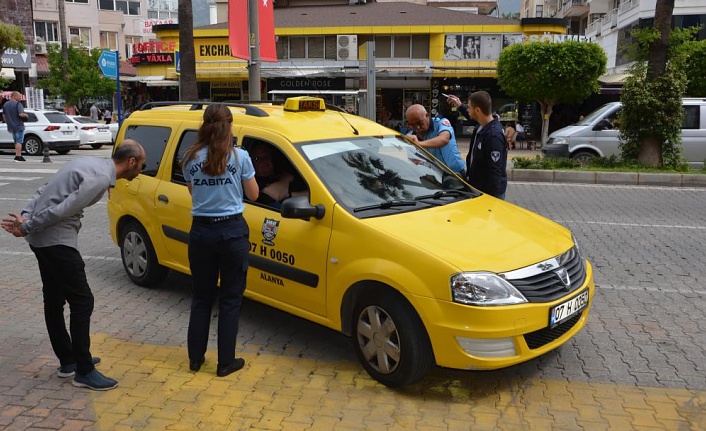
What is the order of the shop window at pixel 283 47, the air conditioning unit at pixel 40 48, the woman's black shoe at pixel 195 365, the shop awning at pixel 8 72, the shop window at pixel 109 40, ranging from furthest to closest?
the shop window at pixel 109 40 → the air conditioning unit at pixel 40 48 → the shop awning at pixel 8 72 → the shop window at pixel 283 47 → the woman's black shoe at pixel 195 365

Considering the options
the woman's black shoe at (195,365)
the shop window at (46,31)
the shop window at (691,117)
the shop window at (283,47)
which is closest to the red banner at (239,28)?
the woman's black shoe at (195,365)

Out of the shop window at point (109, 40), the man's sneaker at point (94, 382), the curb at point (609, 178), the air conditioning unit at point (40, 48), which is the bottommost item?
the man's sneaker at point (94, 382)

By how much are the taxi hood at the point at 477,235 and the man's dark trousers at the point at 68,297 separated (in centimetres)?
182

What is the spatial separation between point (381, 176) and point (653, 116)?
10986 mm

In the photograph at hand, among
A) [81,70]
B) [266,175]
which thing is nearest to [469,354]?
[266,175]

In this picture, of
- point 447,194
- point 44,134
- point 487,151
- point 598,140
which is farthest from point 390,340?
point 44,134

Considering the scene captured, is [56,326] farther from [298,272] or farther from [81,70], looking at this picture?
[81,70]

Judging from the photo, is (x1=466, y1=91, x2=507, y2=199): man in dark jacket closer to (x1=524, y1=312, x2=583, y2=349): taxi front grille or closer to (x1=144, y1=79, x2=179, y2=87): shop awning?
(x1=524, y1=312, x2=583, y2=349): taxi front grille

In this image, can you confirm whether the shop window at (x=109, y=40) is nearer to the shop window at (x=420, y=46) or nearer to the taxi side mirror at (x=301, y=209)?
the shop window at (x=420, y=46)

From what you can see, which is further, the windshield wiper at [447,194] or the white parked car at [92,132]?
the white parked car at [92,132]

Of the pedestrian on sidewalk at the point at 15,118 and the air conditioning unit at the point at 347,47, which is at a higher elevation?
the air conditioning unit at the point at 347,47

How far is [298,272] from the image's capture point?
449cm

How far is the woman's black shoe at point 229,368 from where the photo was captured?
4281 millimetres

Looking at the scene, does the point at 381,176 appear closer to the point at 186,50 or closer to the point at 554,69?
the point at 186,50
